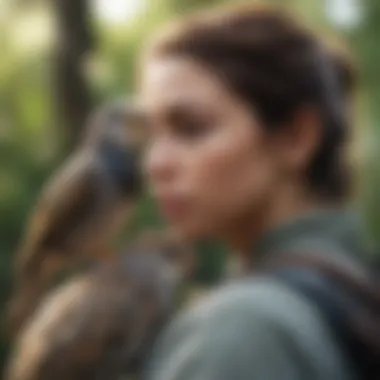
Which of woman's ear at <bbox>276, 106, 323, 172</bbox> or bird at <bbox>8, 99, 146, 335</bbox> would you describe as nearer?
woman's ear at <bbox>276, 106, 323, 172</bbox>

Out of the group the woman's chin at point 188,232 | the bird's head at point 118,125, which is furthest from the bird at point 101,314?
the bird's head at point 118,125

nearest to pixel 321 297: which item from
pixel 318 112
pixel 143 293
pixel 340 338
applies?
pixel 340 338

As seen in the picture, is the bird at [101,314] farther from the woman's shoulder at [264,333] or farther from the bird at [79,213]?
the woman's shoulder at [264,333]

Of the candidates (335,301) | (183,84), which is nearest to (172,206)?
(183,84)

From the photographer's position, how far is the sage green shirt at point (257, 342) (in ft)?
2.46

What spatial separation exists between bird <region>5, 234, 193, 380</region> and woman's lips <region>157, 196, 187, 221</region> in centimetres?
4

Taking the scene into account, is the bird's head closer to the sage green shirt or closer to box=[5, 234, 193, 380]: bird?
box=[5, 234, 193, 380]: bird

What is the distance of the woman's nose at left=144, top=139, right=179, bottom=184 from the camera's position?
3.34 ft

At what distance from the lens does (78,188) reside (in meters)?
1.09

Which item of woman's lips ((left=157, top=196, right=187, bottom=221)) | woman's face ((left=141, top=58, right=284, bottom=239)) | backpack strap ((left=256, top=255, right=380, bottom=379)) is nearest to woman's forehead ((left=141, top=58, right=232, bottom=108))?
woman's face ((left=141, top=58, right=284, bottom=239))

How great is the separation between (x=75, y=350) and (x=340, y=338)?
0.39 m

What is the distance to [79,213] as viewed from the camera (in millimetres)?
1085

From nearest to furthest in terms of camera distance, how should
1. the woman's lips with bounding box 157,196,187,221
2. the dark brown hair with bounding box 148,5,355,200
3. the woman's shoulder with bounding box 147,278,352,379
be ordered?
the woman's shoulder with bounding box 147,278,352,379 → the dark brown hair with bounding box 148,5,355,200 → the woman's lips with bounding box 157,196,187,221

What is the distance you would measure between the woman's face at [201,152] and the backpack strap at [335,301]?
0.43 ft
